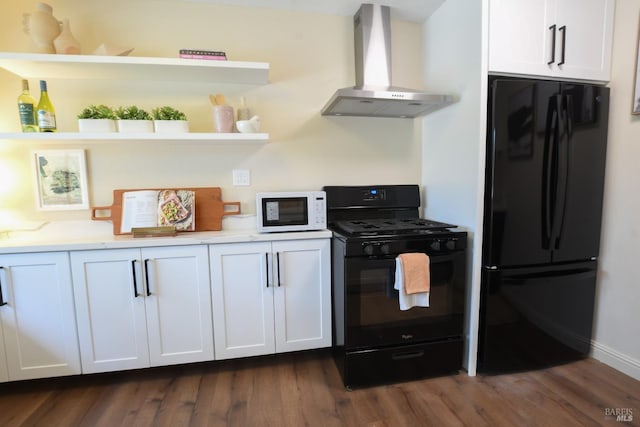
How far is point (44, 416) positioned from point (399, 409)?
1.83 metres

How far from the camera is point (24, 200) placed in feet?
6.23

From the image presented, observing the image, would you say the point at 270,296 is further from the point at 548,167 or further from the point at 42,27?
the point at 42,27

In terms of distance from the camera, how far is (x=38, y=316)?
1626mm

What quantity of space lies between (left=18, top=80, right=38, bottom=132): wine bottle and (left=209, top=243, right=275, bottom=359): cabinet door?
4.15ft

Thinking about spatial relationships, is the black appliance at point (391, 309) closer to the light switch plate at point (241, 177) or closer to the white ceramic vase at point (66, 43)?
the light switch plate at point (241, 177)

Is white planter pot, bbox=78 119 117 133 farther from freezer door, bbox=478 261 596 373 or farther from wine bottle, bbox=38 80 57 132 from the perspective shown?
freezer door, bbox=478 261 596 373

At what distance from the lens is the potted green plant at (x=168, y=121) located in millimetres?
1802

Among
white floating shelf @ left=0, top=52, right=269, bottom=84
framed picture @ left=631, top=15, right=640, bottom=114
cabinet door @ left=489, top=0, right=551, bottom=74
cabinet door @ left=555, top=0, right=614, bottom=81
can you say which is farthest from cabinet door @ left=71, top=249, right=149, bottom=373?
framed picture @ left=631, top=15, right=640, bottom=114

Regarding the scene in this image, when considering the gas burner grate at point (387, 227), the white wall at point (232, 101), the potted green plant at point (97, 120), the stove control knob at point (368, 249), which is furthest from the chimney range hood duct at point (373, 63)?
the potted green plant at point (97, 120)

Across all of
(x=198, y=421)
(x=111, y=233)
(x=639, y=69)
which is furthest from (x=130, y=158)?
(x=639, y=69)

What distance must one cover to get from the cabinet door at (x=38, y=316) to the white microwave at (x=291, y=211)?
108 centimetres

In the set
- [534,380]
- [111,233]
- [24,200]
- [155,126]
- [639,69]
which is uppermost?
[639,69]

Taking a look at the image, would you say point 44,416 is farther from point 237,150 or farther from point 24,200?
point 237,150

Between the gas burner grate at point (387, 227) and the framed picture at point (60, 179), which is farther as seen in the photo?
the framed picture at point (60, 179)
